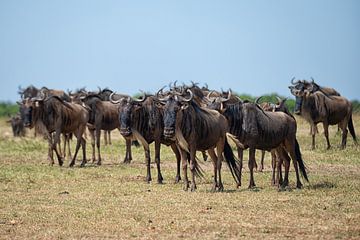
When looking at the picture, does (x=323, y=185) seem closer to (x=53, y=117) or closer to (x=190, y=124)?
(x=190, y=124)

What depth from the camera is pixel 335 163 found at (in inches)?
750

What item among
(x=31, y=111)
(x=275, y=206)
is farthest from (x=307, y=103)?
(x=275, y=206)

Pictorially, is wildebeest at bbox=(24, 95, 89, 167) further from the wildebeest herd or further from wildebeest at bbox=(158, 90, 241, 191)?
wildebeest at bbox=(158, 90, 241, 191)

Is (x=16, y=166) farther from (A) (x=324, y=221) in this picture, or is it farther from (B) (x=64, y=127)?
(A) (x=324, y=221)

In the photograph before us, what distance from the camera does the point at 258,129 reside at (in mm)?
14305

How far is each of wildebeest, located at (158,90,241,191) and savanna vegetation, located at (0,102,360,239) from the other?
0.62 metres

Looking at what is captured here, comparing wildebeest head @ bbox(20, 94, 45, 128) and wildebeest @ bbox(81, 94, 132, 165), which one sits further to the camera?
wildebeest @ bbox(81, 94, 132, 165)

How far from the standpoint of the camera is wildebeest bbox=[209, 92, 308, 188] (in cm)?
1430

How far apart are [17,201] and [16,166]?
6529mm

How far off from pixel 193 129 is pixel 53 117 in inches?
299

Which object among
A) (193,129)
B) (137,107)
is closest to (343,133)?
(137,107)

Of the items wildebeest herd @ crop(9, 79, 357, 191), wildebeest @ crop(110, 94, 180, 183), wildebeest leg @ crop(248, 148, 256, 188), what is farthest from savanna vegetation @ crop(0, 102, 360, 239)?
wildebeest @ crop(110, 94, 180, 183)

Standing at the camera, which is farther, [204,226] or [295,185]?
[295,185]

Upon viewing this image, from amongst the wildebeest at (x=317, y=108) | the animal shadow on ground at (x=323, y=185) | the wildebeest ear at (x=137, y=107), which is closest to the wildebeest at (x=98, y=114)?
the wildebeest ear at (x=137, y=107)
